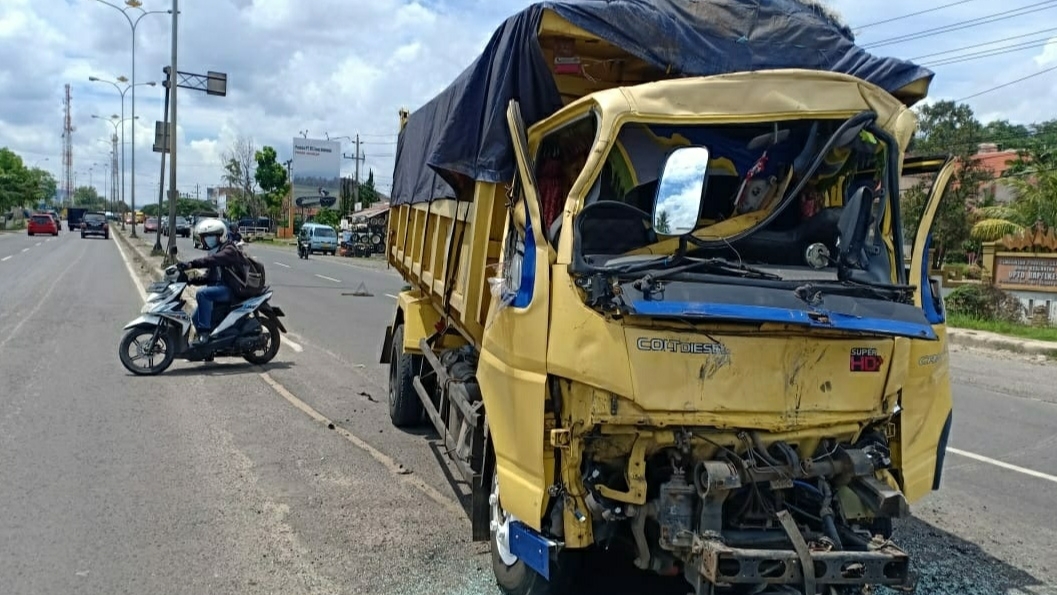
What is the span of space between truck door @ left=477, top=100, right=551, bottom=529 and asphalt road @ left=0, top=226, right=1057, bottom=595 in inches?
36.5

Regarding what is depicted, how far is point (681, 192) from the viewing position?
142 inches

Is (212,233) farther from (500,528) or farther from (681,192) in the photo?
(681,192)

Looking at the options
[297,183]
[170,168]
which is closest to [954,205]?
[170,168]

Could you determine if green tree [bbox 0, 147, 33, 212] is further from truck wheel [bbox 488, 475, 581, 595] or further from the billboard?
truck wheel [bbox 488, 475, 581, 595]

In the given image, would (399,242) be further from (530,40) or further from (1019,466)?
(1019,466)

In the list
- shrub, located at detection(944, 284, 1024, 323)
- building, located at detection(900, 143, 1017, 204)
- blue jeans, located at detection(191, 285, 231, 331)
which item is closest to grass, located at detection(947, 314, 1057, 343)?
shrub, located at detection(944, 284, 1024, 323)

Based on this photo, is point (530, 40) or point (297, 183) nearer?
point (530, 40)

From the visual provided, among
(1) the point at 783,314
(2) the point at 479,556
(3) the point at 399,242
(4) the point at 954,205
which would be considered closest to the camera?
(1) the point at 783,314

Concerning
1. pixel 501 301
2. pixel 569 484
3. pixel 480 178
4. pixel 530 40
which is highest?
pixel 530 40

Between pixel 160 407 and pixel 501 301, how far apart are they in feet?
18.0

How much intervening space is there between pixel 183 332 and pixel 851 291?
8480mm

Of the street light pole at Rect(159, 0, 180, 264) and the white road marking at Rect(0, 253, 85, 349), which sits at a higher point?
the street light pole at Rect(159, 0, 180, 264)

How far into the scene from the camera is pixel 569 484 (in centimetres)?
360

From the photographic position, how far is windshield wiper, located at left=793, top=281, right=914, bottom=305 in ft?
11.4
